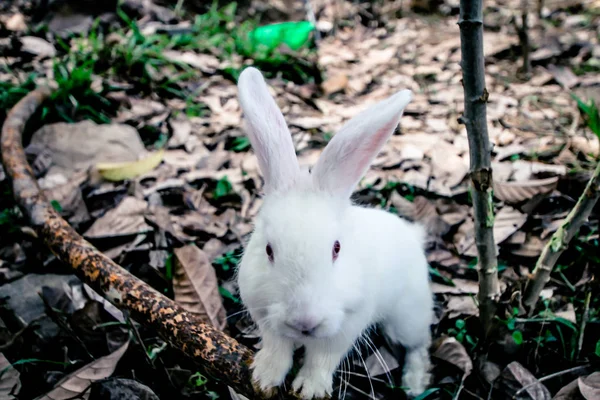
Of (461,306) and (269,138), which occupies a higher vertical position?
(269,138)

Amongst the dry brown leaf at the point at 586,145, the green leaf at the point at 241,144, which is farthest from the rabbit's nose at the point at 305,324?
the dry brown leaf at the point at 586,145

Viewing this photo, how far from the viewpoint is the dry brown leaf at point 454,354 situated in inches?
105

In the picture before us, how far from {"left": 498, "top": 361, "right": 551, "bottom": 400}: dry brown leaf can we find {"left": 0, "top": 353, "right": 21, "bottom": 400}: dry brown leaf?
238 centimetres

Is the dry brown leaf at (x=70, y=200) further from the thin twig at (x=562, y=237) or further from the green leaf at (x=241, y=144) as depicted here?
the thin twig at (x=562, y=237)

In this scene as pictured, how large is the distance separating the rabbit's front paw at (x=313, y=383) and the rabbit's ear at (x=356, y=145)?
799 millimetres

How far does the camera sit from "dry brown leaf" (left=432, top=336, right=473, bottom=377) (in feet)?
8.76

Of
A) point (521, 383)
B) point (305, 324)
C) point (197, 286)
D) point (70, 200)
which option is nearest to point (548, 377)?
point (521, 383)

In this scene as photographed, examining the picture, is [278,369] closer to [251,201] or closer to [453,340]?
[453,340]

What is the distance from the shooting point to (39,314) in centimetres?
287

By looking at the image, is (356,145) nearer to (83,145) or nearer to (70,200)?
(70,200)

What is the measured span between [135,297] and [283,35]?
4523 millimetres

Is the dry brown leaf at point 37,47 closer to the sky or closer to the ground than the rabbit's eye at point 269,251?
closer to the ground

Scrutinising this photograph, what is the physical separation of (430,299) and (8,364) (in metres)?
2.22

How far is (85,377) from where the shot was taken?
94.7 inches
